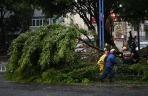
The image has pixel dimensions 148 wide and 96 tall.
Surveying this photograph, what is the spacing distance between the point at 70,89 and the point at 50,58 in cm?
268

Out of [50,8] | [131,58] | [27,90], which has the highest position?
[50,8]

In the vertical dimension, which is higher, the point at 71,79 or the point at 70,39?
the point at 70,39

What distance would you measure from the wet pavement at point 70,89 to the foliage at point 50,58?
83 centimetres

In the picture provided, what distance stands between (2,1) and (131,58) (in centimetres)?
2849

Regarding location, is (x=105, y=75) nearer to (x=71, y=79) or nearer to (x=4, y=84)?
(x=71, y=79)

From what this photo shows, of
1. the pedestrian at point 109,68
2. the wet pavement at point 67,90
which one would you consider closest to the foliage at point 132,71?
the pedestrian at point 109,68

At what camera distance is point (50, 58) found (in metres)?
17.1

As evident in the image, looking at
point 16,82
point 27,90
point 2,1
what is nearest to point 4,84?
point 16,82

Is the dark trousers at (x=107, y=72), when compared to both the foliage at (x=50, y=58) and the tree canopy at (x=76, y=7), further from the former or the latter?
the tree canopy at (x=76, y=7)

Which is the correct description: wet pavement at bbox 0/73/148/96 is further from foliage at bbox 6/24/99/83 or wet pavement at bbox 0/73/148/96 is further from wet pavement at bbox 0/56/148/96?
foliage at bbox 6/24/99/83

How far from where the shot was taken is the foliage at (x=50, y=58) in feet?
55.6

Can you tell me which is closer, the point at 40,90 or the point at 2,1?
the point at 40,90

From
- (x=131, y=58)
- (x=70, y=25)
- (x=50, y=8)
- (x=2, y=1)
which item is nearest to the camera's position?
(x=70, y=25)

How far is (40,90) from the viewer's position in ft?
48.0
